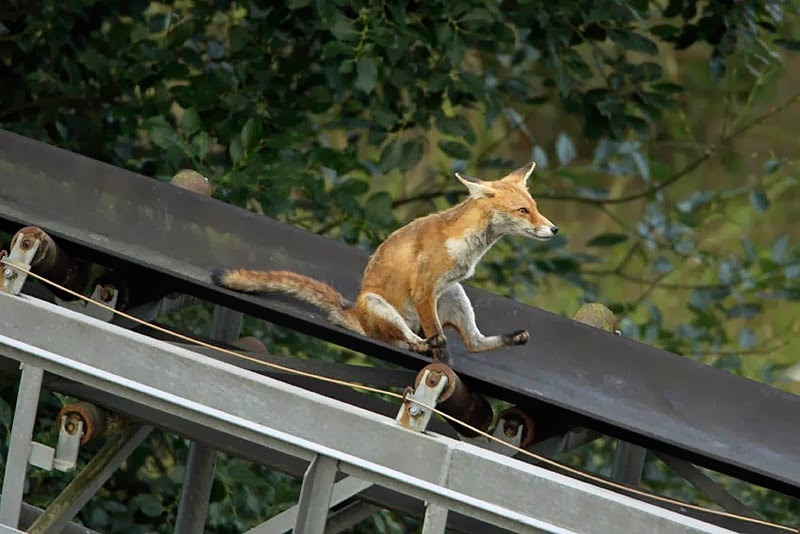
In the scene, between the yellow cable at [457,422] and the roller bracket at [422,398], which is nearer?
the roller bracket at [422,398]

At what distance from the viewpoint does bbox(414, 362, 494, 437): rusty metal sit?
3199 millimetres

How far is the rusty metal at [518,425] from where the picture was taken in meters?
3.58

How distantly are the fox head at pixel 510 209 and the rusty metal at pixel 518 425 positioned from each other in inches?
15.0

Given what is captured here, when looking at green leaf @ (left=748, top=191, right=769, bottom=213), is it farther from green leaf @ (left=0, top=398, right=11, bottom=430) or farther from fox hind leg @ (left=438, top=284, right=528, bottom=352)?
green leaf @ (left=0, top=398, right=11, bottom=430)

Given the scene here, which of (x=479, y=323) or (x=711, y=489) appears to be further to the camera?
(x=479, y=323)

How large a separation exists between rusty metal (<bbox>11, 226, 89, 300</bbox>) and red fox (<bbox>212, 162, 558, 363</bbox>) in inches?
23.9

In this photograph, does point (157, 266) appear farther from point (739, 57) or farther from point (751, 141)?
point (751, 141)

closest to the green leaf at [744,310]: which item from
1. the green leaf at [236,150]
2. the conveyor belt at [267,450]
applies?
the green leaf at [236,150]

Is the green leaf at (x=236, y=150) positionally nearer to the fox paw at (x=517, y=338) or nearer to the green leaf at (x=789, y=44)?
the fox paw at (x=517, y=338)

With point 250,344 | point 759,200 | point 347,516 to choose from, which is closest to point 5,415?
point 250,344

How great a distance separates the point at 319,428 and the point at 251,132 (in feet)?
6.38

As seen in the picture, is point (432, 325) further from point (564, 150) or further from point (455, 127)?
point (564, 150)

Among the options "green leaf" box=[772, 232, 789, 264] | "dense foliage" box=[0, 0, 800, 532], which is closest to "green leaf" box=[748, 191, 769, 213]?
"dense foliage" box=[0, 0, 800, 532]

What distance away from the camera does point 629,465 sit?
417cm
